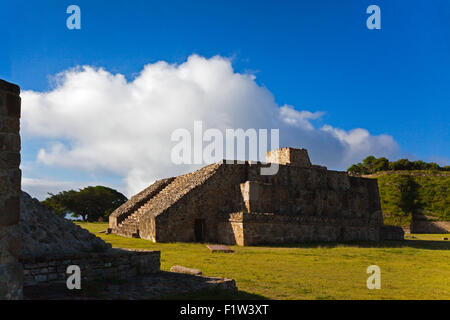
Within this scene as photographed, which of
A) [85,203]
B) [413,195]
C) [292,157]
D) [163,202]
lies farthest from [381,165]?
[163,202]

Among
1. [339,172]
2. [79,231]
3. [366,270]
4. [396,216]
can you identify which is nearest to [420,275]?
[366,270]

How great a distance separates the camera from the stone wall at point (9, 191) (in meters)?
3.96

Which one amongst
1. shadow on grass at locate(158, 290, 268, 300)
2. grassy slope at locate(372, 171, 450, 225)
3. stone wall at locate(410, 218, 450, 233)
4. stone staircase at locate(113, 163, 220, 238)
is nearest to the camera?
shadow on grass at locate(158, 290, 268, 300)

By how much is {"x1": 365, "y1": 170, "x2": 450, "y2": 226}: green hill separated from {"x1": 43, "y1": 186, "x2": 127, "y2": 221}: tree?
32222 millimetres

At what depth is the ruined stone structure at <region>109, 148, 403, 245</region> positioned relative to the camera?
17.7 m

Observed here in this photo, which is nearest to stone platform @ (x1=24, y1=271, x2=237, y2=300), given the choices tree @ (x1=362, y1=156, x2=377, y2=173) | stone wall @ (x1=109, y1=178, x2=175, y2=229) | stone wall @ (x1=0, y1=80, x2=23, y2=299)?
stone wall @ (x1=0, y1=80, x2=23, y2=299)

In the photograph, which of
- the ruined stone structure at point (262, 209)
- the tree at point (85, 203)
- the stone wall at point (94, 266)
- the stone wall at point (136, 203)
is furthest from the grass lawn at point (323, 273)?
the tree at point (85, 203)

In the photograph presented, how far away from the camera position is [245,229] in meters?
16.5

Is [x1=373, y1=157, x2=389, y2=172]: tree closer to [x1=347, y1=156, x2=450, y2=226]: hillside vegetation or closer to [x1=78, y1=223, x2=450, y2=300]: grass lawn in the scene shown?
[x1=347, y1=156, x2=450, y2=226]: hillside vegetation

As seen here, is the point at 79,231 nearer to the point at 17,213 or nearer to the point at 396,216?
the point at 17,213

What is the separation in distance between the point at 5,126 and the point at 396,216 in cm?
4264

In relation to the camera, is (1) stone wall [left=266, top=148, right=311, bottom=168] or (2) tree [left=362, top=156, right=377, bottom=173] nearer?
(1) stone wall [left=266, top=148, right=311, bottom=168]
